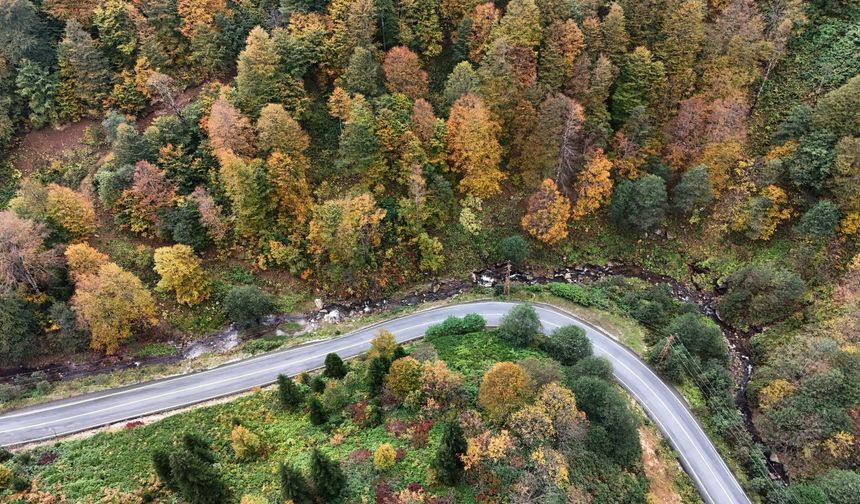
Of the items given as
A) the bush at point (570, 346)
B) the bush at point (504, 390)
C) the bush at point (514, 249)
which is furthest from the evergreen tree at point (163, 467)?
the bush at point (514, 249)

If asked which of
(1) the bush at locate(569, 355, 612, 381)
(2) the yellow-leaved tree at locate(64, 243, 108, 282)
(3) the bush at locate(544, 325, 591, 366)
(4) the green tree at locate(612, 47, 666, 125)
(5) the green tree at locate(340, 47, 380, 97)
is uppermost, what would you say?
(5) the green tree at locate(340, 47, 380, 97)

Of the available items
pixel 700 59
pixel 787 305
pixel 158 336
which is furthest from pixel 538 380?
pixel 700 59

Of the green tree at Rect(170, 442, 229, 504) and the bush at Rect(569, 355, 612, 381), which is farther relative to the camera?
the bush at Rect(569, 355, 612, 381)

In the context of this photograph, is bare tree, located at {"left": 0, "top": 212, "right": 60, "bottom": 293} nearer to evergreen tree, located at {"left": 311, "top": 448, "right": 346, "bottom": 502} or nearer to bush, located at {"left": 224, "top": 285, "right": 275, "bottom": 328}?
bush, located at {"left": 224, "top": 285, "right": 275, "bottom": 328}

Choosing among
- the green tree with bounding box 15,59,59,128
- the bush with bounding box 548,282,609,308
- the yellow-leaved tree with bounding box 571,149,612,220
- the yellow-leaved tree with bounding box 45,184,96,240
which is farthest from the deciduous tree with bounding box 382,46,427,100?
the green tree with bounding box 15,59,59,128

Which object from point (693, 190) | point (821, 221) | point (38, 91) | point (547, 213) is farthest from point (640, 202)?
point (38, 91)

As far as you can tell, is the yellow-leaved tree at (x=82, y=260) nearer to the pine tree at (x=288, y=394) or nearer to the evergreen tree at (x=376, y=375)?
the pine tree at (x=288, y=394)

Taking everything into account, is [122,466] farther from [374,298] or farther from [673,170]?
[673,170]
